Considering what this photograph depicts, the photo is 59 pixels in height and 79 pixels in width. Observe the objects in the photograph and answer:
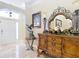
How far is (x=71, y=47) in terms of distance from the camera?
10.8 ft

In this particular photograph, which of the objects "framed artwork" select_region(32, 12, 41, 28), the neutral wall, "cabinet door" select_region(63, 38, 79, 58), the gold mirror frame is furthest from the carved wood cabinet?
"framed artwork" select_region(32, 12, 41, 28)

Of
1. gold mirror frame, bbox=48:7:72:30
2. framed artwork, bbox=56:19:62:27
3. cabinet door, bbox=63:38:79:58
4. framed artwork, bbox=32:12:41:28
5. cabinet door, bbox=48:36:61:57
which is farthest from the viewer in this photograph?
framed artwork, bbox=32:12:41:28

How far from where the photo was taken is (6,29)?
29.8 ft

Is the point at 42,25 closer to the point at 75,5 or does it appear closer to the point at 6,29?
the point at 75,5

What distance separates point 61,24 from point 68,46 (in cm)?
133

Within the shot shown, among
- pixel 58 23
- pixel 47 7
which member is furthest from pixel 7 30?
pixel 58 23

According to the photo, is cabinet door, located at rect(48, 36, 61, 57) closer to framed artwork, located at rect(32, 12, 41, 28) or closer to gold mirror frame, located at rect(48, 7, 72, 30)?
gold mirror frame, located at rect(48, 7, 72, 30)

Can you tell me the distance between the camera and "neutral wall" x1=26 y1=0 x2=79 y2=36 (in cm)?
419

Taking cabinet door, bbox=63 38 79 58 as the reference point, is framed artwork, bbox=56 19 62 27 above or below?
above

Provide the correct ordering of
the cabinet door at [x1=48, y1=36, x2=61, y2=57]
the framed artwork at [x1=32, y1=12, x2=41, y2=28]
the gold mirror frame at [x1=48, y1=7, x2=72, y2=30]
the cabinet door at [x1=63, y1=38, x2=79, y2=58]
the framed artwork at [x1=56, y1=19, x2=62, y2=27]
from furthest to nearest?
the framed artwork at [x1=32, y1=12, x2=41, y2=28]
the framed artwork at [x1=56, y1=19, x2=62, y2=27]
the gold mirror frame at [x1=48, y1=7, x2=72, y2=30]
the cabinet door at [x1=48, y1=36, x2=61, y2=57]
the cabinet door at [x1=63, y1=38, x2=79, y2=58]

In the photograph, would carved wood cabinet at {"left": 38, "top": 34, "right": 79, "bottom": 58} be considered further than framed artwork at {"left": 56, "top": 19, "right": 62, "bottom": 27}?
No

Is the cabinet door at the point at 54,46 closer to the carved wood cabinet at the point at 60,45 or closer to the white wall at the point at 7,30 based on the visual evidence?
the carved wood cabinet at the point at 60,45

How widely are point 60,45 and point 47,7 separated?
227cm

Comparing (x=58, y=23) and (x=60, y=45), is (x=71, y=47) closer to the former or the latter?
(x=60, y=45)
